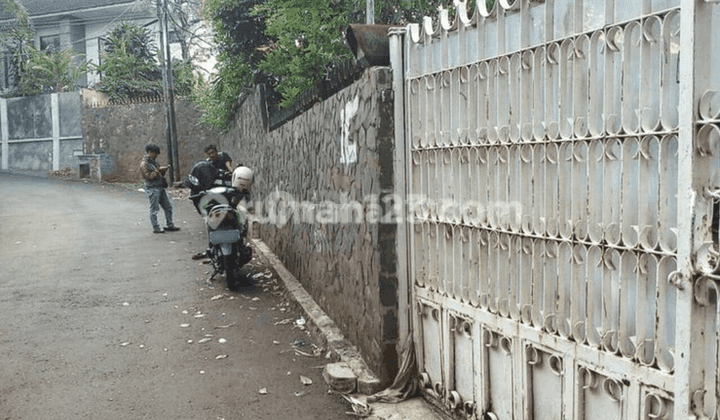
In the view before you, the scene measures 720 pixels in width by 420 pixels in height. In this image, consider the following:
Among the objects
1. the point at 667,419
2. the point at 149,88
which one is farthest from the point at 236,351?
the point at 149,88

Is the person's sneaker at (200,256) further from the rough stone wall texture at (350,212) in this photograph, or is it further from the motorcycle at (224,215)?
the rough stone wall texture at (350,212)

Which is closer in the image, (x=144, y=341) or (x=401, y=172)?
(x=401, y=172)

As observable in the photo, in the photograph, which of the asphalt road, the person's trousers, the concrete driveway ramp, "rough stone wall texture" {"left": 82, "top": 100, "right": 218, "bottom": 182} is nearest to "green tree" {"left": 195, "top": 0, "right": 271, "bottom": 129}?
the person's trousers

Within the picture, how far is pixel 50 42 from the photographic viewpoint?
33188 millimetres

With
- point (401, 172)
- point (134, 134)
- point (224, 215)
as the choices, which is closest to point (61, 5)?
point (134, 134)

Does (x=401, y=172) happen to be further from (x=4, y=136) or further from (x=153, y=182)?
(x=4, y=136)

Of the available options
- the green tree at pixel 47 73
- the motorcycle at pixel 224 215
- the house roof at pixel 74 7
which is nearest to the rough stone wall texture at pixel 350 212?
the motorcycle at pixel 224 215

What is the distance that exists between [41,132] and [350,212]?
86.6 feet

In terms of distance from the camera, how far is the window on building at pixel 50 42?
32912mm

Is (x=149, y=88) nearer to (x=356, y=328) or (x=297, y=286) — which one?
(x=297, y=286)

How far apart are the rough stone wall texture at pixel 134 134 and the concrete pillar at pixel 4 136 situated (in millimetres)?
6301

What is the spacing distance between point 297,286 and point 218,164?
11.5 ft

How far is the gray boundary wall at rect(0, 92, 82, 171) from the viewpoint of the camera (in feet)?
87.4

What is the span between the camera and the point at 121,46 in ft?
87.7
